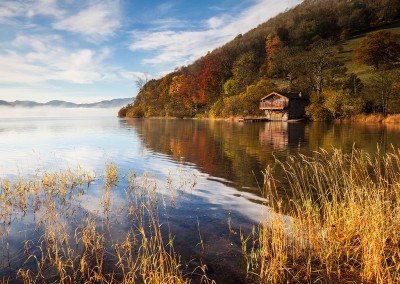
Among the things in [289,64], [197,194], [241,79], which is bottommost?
[197,194]

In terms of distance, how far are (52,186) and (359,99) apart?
65601mm

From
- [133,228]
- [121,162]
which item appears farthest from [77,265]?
[121,162]

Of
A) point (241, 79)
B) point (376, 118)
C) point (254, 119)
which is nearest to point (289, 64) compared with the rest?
point (241, 79)

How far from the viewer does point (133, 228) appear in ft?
28.8

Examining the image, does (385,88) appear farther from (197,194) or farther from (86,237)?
Answer: (86,237)

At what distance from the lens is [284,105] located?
242 ft

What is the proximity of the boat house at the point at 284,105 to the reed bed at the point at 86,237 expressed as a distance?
212 feet

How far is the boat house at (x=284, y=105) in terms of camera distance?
7364cm

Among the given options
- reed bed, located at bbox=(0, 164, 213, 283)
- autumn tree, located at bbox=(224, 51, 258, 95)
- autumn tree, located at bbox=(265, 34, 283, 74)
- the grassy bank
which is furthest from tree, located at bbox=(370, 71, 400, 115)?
reed bed, located at bbox=(0, 164, 213, 283)

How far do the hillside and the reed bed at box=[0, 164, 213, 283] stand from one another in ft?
213

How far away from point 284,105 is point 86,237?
72346 millimetres

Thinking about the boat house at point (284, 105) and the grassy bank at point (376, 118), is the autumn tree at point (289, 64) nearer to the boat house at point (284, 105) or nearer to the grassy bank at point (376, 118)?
the boat house at point (284, 105)

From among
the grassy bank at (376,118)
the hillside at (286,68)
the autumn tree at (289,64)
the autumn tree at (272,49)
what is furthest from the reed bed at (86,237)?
the autumn tree at (272,49)

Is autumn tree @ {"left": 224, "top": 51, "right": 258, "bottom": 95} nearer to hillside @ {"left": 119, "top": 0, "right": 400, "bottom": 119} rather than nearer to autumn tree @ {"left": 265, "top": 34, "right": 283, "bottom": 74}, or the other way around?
hillside @ {"left": 119, "top": 0, "right": 400, "bottom": 119}
